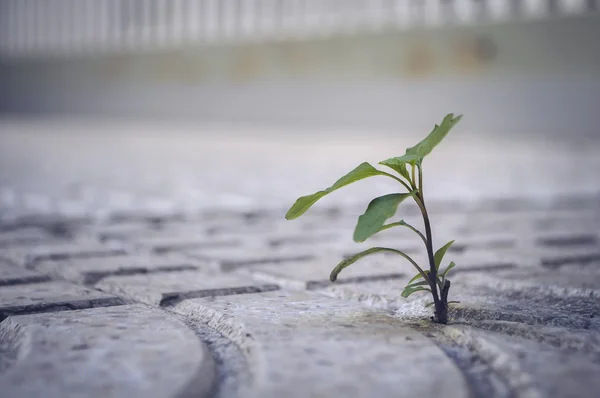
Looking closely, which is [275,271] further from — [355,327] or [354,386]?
[354,386]

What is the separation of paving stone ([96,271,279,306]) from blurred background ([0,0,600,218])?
5.84 ft

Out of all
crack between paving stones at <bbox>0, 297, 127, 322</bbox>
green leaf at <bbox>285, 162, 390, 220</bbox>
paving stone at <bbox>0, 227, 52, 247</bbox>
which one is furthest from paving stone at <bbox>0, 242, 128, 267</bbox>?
green leaf at <bbox>285, 162, 390, 220</bbox>

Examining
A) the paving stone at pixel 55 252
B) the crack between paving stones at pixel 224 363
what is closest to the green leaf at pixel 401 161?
the crack between paving stones at pixel 224 363

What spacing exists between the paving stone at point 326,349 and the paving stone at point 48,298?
158 mm

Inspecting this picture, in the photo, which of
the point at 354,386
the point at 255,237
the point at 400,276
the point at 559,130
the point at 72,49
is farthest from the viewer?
the point at 72,49

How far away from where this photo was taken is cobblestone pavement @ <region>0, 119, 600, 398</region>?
3.80ft

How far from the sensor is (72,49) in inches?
689

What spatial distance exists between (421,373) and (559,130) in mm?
8580

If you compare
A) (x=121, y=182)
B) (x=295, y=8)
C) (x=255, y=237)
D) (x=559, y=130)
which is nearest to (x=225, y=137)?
(x=295, y=8)

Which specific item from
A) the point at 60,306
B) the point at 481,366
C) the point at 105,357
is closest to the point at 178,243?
the point at 60,306

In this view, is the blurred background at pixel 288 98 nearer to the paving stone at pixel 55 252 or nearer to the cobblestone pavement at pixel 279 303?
the cobblestone pavement at pixel 279 303

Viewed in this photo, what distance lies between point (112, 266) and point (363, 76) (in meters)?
9.91

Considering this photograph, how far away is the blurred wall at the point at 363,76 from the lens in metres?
9.39

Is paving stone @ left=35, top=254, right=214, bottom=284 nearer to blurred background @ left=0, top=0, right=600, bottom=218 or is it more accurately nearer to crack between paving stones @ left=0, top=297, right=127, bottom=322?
crack between paving stones @ left=0, top=297, right=127, bottom=322
